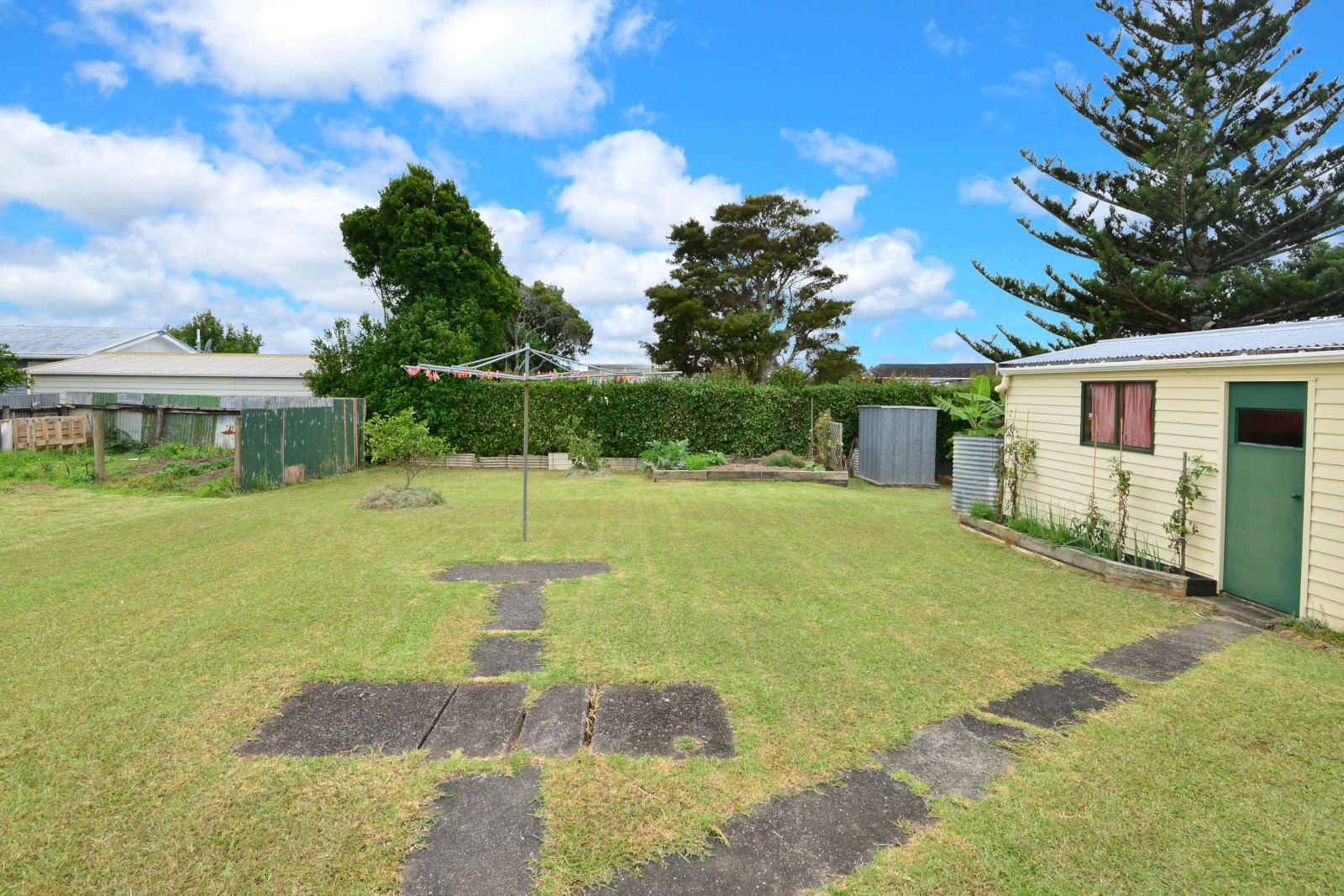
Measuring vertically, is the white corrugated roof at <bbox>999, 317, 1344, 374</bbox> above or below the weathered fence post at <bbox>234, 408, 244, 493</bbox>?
above

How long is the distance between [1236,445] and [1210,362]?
0.81m

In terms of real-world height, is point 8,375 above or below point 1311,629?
above

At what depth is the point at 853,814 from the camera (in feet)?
9.46

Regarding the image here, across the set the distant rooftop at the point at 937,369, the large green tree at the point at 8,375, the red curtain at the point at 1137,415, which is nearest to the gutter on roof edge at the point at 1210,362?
the red curtain at the point at 1137,415

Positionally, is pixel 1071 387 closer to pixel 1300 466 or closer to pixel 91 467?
pixel 1300 466

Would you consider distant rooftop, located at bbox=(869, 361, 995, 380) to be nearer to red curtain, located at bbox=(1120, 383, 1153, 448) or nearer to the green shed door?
red curtain, located at bbox=(1120, 383, 1153, 448)

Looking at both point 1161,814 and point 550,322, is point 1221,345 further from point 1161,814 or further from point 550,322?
point 550,322

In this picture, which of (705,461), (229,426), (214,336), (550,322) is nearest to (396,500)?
(705,461)

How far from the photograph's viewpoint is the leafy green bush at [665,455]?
51.2ft

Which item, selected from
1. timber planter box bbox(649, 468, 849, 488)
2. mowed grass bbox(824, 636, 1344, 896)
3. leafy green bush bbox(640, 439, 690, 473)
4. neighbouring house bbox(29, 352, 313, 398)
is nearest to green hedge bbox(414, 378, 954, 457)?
leafy green bush bbox(640, 439, 690, 473)

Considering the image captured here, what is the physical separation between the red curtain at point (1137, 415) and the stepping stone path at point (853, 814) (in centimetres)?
437

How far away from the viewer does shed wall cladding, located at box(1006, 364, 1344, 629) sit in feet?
17.8

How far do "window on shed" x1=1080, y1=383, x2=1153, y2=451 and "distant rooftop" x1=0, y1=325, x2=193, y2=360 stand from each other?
3683 cm

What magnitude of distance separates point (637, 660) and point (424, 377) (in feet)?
47.8
